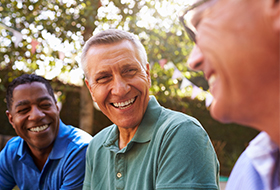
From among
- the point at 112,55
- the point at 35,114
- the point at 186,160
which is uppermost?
the point at 112,55

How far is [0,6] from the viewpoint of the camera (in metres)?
5.47

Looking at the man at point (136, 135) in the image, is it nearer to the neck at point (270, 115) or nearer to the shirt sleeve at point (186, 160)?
the shirt sleeve at point (186, 160)

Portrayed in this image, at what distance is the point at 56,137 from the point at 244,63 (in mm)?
2451

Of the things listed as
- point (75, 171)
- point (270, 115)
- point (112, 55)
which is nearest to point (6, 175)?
point (75, 171)

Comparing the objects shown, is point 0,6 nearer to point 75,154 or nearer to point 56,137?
point 56,137

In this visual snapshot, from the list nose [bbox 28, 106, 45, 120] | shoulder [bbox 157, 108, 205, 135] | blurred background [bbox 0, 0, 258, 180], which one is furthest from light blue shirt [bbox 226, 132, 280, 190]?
blurred background [bbox 0, 0, 258, 180]

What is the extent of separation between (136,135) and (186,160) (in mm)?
436

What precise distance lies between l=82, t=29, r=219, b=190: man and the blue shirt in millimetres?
351

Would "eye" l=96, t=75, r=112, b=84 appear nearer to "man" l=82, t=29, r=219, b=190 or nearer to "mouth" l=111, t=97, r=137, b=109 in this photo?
"man" l=82, t=29, r=219, b=190

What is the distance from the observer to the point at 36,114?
8.68ft

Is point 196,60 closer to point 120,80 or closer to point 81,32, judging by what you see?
point 120,80

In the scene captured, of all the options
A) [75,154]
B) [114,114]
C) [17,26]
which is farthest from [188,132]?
[17,26]

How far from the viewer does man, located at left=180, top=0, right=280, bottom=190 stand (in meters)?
0.62

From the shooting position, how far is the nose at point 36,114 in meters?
2.64
